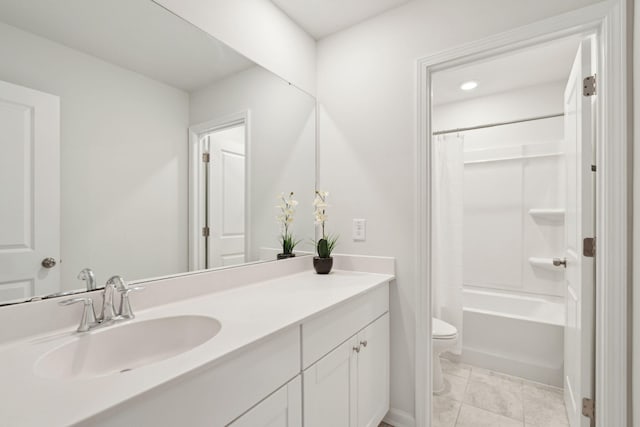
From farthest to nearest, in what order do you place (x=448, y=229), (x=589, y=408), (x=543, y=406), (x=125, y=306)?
(x=448, y=229), (x=543, y=406), (x=589, y=408), (x=125, y=306)

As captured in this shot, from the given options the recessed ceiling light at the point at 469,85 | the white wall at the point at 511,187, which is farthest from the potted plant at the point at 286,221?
the white wall at the point at 511,187

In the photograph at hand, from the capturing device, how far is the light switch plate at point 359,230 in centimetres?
183

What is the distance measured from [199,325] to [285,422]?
0.42 m

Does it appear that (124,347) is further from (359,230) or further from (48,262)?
(359,230)

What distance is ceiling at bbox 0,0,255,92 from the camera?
95cm

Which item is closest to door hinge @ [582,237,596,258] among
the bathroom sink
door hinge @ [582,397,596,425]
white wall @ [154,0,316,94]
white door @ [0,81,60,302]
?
door hinge @ [582,397,596,425]

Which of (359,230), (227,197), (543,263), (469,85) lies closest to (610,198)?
(359,230)

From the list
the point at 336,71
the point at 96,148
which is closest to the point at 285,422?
the point at 96,148

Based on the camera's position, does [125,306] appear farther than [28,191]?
Yes

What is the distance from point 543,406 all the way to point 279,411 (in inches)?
72.3

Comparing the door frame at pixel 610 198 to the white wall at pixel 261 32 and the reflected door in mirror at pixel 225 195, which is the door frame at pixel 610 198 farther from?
the reflected door in mirror at pixel 225 195

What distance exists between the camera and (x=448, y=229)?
2.62m

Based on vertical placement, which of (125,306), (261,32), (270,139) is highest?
(261,32)

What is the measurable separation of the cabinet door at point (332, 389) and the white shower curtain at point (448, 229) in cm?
143
